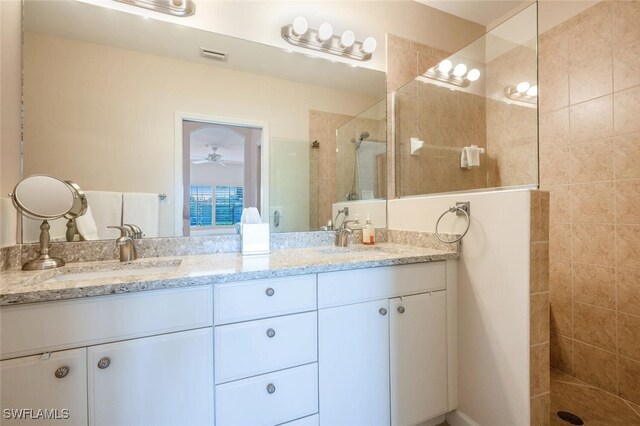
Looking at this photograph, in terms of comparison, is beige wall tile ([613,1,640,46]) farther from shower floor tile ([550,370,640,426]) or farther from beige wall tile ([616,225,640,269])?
shower floor tile ([550,370,640,426])

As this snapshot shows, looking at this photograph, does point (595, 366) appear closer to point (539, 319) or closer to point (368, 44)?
point (539, 319)

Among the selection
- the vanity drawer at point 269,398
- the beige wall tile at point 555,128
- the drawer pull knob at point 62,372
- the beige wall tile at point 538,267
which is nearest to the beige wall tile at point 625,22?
the beige wall tile at point 555,128

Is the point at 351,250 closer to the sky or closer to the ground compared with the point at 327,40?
closer to the ground

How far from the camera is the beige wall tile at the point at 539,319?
1.16 m

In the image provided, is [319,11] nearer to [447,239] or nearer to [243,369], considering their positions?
[447,239]

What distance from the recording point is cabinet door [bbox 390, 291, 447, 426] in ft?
4.25

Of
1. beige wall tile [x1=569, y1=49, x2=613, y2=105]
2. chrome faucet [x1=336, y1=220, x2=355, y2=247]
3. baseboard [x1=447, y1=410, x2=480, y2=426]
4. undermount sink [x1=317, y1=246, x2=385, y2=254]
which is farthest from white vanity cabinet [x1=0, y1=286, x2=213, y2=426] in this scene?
beige wall tile [x1=569, y1=49, x2=613, y2=105]

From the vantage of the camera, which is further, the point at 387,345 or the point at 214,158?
the point at 214,158

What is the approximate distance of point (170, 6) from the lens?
1.42 metres

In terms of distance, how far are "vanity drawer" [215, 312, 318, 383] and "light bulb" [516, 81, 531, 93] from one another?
5.55 feet

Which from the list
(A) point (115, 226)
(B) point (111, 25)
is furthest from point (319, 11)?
(A) point (115, 226)

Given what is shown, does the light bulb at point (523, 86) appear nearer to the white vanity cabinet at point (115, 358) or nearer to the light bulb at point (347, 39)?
the light bulb at point (347, 39)

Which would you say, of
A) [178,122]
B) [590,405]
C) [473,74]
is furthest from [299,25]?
[590,405]

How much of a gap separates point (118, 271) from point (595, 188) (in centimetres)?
272
